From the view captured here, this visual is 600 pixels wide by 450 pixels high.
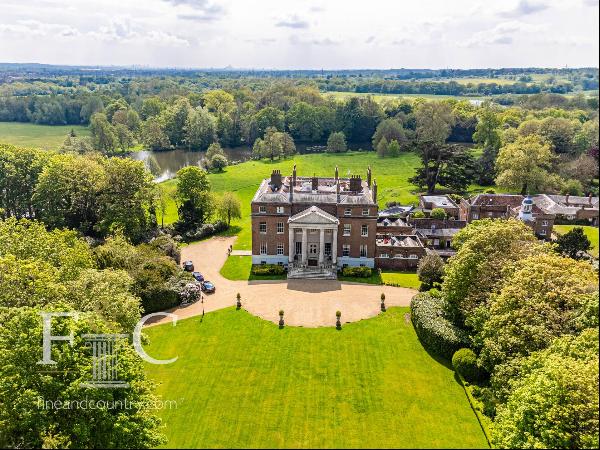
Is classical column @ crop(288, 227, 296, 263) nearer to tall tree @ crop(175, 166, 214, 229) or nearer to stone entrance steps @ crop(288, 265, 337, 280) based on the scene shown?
stone entrance steps @ crop(288, 265, 337, 280)

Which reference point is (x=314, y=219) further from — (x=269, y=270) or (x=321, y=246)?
(x=269, y=270)

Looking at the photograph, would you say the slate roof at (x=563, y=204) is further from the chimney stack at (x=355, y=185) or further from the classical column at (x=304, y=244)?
the classical column at (x=304, y=244)

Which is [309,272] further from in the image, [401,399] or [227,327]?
[401,399]

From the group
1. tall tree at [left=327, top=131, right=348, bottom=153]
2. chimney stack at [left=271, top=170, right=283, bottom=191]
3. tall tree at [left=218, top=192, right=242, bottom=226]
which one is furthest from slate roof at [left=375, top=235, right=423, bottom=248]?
tall tree at [left=327, top=131, right=348, bottom=153]

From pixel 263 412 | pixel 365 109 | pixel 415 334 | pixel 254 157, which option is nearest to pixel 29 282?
pixel 263 412

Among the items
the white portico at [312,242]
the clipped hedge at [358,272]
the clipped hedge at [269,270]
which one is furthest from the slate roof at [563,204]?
the clipped hedge at [269,270]
